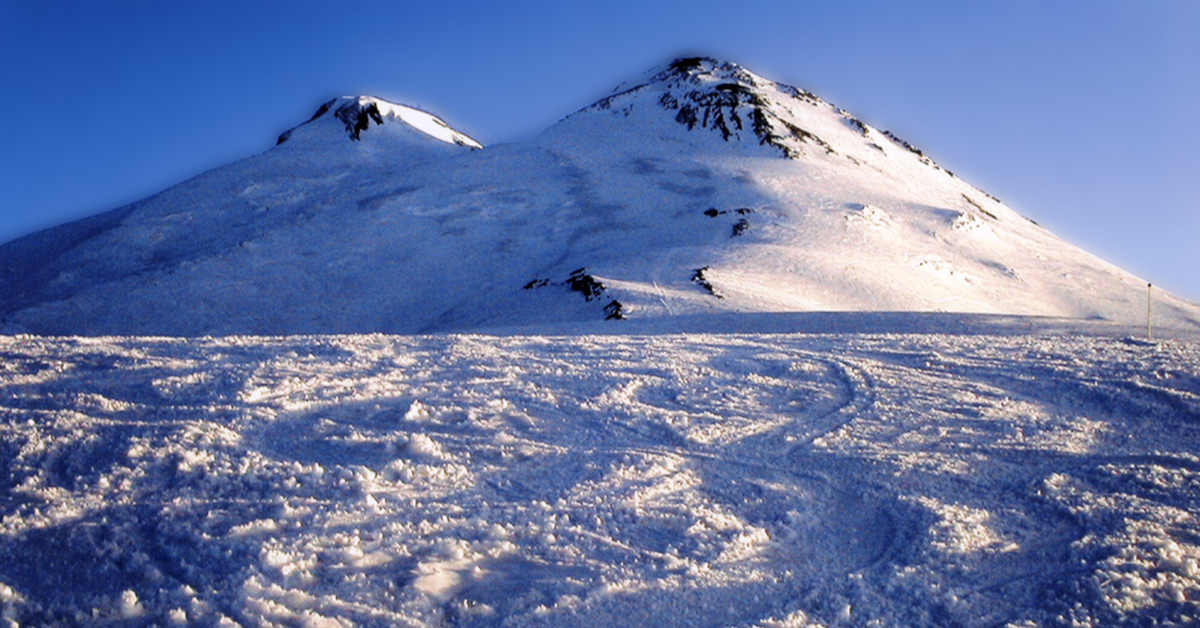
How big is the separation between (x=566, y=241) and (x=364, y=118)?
84.7 feet

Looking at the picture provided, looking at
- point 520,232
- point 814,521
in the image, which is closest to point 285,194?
point 520,232

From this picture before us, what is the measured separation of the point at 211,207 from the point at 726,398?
37.5 metres

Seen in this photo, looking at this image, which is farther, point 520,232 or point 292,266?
point 520,232

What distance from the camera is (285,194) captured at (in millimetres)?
40000

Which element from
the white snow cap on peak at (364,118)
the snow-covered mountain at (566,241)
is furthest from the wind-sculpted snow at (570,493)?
the white snow cap on peak at (364,118)

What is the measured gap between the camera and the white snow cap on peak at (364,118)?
5100 centimetres

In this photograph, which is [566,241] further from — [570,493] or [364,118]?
[570,493]

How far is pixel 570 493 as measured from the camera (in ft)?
20.7

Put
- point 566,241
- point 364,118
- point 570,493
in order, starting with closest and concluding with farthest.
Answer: point 570,493 → point 566,241 → point 364,118

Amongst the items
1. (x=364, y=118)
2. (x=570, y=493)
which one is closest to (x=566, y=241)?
(x=364, y=118)

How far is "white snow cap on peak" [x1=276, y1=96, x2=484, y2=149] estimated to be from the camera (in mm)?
51000

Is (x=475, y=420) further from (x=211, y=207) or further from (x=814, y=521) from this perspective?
(x=211, y=207)

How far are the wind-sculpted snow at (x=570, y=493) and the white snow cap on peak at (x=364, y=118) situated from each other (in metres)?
44.6

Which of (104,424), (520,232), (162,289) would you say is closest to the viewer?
(104,424)
